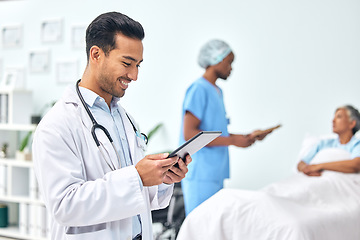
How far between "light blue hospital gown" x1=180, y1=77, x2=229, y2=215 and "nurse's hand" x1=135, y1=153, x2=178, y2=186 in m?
1.37

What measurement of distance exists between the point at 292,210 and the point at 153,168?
4.28 feet

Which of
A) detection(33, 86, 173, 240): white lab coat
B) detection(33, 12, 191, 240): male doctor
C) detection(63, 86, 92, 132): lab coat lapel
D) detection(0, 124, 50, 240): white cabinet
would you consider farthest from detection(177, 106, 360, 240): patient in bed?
detection(0, 124, 50, 240): white cabinet

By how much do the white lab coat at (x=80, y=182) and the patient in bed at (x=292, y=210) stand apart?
110 centimetres

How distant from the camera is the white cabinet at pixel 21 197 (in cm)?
394

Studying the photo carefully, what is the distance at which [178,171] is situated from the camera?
128 cm

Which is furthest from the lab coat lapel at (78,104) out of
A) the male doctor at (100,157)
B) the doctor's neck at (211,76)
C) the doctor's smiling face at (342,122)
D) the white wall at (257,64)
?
the white wall at (257,64)

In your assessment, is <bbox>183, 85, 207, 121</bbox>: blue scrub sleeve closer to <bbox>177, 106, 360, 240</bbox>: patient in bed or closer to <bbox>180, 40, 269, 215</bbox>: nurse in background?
<bbox>180, 40, 269, 215</bbox>: nurse in background

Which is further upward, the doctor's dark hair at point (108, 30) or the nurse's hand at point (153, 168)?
the doctor's dark hair at point (108, 30)

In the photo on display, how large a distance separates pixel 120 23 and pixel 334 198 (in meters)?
1.76

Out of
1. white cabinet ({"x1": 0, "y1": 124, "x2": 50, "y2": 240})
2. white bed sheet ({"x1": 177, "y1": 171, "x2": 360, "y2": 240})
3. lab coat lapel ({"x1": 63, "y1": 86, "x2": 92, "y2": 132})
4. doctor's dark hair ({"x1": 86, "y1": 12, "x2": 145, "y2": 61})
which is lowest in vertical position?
white cabinet ({"x1": 0, "y1": 124, "x2": 50, "y2": 240})

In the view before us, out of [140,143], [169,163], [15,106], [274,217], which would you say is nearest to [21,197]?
[15,106]

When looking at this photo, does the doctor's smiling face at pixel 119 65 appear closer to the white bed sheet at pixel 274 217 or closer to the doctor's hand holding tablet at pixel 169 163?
the doctor's hand holding tablet at pixel 169 163

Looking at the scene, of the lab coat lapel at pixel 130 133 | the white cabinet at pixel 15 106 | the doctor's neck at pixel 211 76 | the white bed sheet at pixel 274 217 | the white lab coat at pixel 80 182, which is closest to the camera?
the white lab coat at pixel 80 182

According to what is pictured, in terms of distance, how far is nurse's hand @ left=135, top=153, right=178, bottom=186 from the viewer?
1.14 metres
